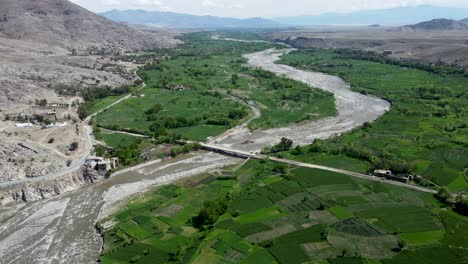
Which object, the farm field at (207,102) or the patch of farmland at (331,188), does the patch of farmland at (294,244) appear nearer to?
the patch of farmland at (331,188)

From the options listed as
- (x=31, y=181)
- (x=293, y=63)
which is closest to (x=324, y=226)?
(x=31, y=181)

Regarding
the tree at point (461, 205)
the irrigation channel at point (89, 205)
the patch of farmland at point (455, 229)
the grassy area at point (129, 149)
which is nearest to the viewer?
the patch of farmland at point (455, 229)

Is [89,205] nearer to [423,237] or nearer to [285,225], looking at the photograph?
[285,225]

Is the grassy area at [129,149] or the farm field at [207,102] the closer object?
the grassy area at [129,149]

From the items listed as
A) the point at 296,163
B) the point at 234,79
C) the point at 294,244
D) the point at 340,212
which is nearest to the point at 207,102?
the point at 234,79

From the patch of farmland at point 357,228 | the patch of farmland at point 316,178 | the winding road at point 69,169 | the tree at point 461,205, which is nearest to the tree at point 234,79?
the winding road at point 69,169

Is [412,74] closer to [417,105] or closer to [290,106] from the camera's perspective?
[417,105]
